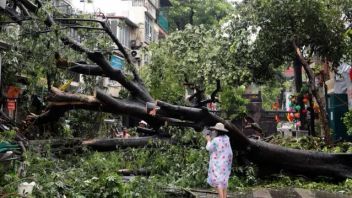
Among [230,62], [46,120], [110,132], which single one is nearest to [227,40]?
[230,62]

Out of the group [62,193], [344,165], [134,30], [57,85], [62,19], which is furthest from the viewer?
[134,30]

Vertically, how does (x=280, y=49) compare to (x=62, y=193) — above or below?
above

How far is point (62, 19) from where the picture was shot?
1345cm

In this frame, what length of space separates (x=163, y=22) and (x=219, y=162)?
132 feet

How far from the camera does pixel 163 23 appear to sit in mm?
48438

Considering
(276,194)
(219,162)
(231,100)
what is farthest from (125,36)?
(219,162)

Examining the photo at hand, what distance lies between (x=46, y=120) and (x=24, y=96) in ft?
14.1

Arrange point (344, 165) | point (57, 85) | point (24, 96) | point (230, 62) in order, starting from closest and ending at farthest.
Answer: point (344, 165) < point (57, 85) < point (24, 96) < point (230, 62)

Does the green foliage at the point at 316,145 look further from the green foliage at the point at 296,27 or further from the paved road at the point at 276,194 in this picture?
the green foliage at the point at 296,27

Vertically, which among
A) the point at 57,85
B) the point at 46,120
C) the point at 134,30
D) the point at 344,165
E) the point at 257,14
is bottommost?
the point at 344,165

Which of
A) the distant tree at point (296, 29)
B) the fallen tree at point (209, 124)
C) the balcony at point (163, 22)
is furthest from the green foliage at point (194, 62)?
the balcony at point (163, 22)

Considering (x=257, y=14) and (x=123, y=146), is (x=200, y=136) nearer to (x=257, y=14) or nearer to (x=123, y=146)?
(x=123, y=146)

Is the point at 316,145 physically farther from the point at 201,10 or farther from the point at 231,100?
the point at 201,10

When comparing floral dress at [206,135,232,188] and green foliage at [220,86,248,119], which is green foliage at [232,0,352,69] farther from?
Answer: floral dress at [206,135,232,188]
